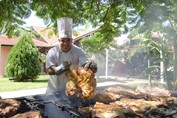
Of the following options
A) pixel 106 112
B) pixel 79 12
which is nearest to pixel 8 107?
pixel 106 112

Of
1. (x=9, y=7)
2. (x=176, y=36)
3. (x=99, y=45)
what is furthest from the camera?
(x=99, y=45)

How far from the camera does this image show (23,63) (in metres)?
17.4

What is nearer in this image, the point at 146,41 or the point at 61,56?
the point at 61,56

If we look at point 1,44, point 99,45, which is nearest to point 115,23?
point 99,45

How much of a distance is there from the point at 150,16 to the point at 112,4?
3.12 feet

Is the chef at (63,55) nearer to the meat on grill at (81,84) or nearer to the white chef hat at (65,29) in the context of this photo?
the white chef hat at (65,29)

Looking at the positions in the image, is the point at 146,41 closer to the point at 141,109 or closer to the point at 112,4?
the point at 112,4

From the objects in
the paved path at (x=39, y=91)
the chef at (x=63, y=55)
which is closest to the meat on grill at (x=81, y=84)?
the chef at (x=63, y=55)

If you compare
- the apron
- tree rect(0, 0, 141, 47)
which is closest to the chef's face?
the apron

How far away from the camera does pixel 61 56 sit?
4023mm

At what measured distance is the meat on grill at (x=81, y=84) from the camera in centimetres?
312

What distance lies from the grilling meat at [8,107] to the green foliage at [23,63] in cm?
1479

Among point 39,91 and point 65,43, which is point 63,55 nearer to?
point 65,43

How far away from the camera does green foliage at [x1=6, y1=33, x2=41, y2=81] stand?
17.3 m
